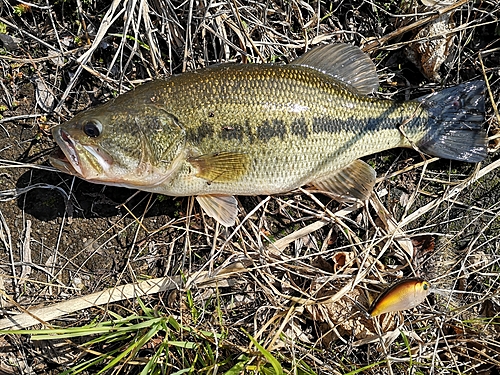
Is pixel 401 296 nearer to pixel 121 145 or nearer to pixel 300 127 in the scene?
pixel 300 127

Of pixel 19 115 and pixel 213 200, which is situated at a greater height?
pixel 19 115

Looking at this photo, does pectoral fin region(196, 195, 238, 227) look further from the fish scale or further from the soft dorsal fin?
the soft dorsal fin

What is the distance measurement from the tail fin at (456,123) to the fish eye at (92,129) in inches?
90.7

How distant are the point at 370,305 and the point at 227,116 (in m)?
1.72

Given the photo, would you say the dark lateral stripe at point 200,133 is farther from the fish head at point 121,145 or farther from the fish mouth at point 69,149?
the fish mouth at point 69,149

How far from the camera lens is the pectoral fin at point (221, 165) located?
279 cm

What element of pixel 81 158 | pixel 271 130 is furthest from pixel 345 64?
pixel 81 158

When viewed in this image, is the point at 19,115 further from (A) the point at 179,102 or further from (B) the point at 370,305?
(B) the point at 370,305

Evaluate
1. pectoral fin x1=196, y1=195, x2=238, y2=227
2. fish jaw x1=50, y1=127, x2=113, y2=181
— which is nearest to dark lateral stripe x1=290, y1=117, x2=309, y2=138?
pectoral fin x1=196, y1=195, x2=238, y2=227

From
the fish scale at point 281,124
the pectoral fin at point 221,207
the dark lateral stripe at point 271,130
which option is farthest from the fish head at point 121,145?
the dark lateral stripe at point 271,130

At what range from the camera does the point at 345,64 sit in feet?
10.3

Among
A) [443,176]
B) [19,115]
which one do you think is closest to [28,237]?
[19,115]

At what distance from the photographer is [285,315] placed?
3.17m

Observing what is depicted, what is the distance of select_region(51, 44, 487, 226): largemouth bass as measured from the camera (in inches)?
107
